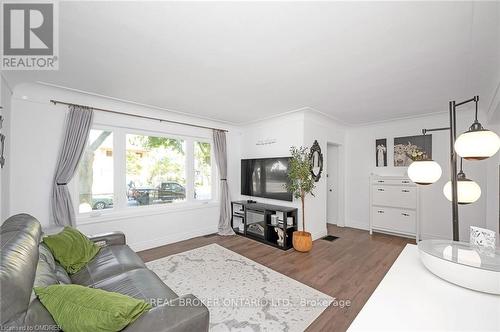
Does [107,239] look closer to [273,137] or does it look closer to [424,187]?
[273,137]

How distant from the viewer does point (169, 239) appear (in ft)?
13.1

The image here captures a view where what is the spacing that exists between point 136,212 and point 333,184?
176 inches

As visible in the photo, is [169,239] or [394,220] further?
[394,220]

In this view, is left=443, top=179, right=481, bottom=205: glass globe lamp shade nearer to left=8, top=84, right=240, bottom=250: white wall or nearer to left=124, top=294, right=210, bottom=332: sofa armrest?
left=124, top=294, right=210, bottom=332: sofa armrest

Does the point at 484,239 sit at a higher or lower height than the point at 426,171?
lower

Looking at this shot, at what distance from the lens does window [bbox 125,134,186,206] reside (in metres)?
3.72

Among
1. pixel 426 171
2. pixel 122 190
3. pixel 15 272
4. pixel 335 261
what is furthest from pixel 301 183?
pixel 15 272

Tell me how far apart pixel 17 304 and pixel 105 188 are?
287 centimetres

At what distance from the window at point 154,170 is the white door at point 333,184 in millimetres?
3583

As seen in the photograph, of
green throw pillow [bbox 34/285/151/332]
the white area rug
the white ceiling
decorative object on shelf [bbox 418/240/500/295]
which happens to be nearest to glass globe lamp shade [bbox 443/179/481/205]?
decorative object on shelf [bbox 418/240/500/295]

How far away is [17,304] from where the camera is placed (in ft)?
3.03

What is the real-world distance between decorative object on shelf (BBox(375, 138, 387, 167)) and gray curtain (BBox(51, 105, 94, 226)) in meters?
5.51

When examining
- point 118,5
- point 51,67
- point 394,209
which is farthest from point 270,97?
point 394,209

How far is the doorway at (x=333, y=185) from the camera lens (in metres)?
5.34
